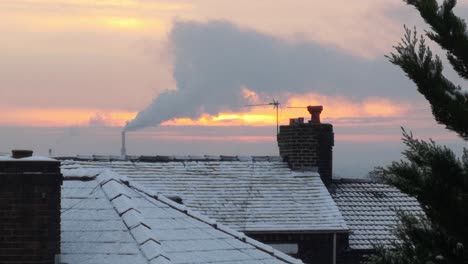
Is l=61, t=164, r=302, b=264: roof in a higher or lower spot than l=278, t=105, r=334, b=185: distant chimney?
lower

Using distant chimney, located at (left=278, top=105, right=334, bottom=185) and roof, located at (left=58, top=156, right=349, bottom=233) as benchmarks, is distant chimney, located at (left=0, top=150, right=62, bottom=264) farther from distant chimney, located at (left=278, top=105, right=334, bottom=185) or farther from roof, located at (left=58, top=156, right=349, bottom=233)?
distant chimney, located at (left=278, top=105, right=334, bottom=185)

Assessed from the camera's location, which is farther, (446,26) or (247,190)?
(247,190)

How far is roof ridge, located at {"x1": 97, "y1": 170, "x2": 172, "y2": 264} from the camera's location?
1310 cm

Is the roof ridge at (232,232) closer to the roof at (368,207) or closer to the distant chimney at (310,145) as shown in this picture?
the roof at (368,207)

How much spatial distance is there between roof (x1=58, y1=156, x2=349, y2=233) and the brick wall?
0.37 m

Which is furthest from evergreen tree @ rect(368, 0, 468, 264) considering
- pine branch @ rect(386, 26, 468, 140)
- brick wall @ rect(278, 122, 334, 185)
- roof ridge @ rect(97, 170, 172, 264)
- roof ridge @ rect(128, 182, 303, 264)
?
brick wall @ rect(278, 122, 334, 185)

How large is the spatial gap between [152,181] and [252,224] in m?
2.88

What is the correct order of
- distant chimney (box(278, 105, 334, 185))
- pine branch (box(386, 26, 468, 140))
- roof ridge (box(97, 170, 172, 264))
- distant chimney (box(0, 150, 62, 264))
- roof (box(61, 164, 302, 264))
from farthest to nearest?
distant chimney (box(278, 105, 334, 185)), roof (box(61, 164, 302, 264)), roof ridge (box(97, 170, 172, 264)), distant chimney (box(0, 150, 62, 264)), pine branch (box(386, 26, 468, 140))

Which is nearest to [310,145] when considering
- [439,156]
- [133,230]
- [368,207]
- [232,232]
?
[368,207]

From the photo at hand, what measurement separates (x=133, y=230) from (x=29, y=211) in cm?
162

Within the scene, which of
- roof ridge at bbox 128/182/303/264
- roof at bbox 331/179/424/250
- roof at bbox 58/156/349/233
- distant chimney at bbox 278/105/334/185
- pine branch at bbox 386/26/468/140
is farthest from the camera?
distant chimney at bbox 278/105/334/185

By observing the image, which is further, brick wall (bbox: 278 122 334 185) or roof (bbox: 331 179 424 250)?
brick wall (bbox: 278 122 334 185)

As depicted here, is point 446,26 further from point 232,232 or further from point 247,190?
point 247,190

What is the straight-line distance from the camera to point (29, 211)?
13.0 metres
